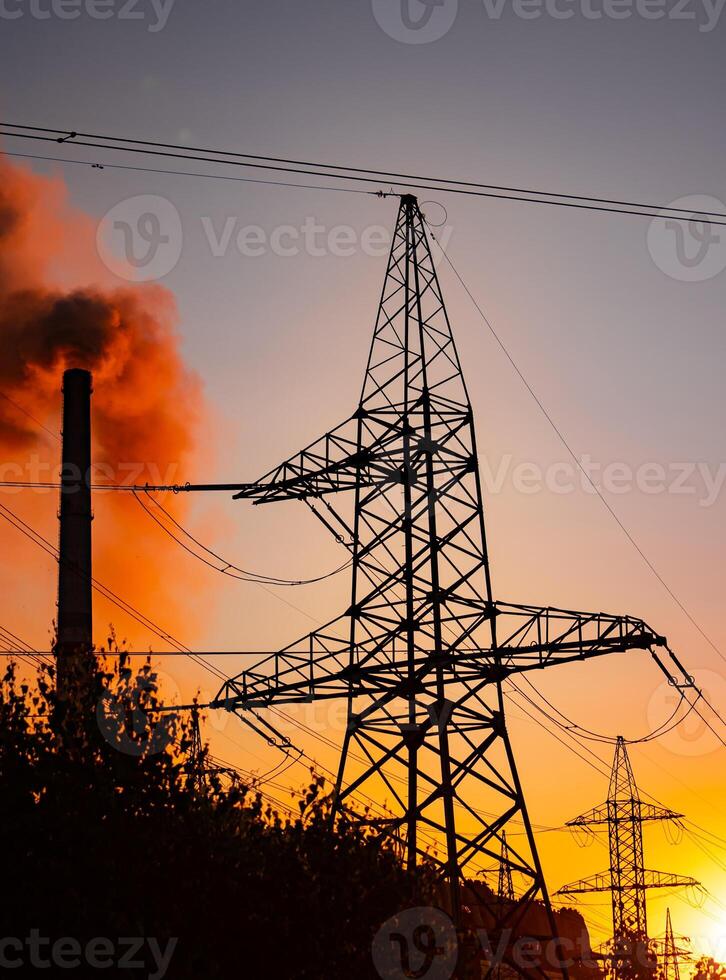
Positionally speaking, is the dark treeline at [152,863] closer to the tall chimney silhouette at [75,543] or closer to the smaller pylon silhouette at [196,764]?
the smaller pylon silhouette at [196,764]

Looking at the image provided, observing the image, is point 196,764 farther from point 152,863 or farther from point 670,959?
point 670,959

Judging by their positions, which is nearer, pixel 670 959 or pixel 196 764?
pixel 196 764

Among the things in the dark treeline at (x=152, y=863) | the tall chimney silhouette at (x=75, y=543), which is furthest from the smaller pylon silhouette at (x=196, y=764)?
the tall chimney silhouette at (x=75, y=543)

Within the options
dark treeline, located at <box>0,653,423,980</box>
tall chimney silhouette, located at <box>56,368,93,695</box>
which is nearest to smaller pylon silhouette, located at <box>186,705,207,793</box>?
dark treeline, located at <box>0,653,423,980</box>

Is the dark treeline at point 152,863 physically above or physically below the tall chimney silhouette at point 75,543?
below

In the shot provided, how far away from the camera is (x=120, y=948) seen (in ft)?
63.4

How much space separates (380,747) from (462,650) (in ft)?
9.68

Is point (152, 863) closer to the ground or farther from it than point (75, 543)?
closer to the ground

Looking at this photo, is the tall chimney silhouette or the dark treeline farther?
the tall chimney silhouette

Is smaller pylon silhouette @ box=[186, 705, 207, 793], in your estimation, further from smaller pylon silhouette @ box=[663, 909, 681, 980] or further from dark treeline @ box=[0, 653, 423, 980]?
smaller pylon silhouette @ box=[663, 909, 681, 980]

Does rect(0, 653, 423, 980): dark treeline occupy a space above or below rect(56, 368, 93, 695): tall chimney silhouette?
below

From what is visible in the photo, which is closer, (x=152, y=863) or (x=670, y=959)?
(x=152, y=863)

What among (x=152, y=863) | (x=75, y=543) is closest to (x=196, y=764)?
(x=152, y=863)

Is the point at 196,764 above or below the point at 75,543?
below
